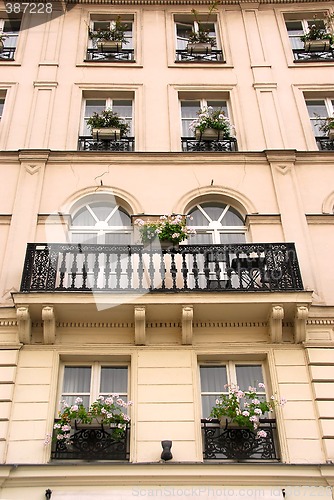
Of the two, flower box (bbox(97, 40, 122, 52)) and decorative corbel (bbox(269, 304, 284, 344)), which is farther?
flower box (bbox(97, 40, 122, 52))

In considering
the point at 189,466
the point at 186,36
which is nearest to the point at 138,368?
the point at 189,466

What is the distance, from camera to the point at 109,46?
51.5 feet

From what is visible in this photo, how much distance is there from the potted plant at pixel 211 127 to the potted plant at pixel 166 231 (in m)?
3.22

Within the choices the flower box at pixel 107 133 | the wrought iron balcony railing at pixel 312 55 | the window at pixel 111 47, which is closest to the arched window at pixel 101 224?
the flower box at pixel 107 133

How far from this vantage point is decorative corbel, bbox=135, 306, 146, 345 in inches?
383

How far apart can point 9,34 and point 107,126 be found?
5166 mm

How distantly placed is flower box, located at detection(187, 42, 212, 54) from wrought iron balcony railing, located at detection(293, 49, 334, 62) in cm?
230

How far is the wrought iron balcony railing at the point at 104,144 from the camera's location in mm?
13453

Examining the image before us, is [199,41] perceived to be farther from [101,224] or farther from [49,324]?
[49,324]

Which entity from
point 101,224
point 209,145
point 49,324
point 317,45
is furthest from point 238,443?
point 317,45

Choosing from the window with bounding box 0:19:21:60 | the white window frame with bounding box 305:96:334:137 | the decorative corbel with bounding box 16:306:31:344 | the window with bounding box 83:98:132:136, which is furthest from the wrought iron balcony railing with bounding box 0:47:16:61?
the decorative corbel with bounding box 16:306:31:344

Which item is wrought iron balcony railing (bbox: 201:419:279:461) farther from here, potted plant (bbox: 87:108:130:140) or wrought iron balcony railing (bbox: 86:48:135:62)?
wrought iron balcony railing (bbox: 86:48:135:62)

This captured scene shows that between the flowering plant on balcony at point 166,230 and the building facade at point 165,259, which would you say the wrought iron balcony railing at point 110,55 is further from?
the flowering plant on balcony at point 166,230

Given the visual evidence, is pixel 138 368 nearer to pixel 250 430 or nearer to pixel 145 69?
pixel 250 430
